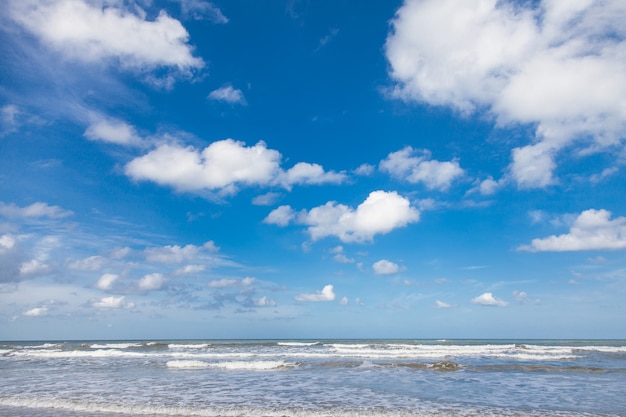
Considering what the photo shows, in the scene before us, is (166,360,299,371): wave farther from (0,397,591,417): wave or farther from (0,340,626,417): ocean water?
(0,397,591,417): wave

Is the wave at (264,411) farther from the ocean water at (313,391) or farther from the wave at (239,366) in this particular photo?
the wave at (239,366)

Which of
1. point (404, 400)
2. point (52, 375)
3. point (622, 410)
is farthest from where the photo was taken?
point (52, 375)

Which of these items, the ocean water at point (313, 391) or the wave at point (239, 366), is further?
the wave at point (239, 366)

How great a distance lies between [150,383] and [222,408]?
7.42 metres

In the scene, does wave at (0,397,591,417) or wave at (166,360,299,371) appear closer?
wave at (0,397,591,417)

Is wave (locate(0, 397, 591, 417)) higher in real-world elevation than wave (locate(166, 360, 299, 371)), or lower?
higher

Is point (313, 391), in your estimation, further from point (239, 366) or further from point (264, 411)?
point (239, 366)

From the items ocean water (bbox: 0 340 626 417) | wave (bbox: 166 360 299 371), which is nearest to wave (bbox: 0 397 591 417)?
ocean water (bbox: 0 340 626 417)

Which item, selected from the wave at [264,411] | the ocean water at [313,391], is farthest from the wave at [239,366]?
the wave at [264,411]

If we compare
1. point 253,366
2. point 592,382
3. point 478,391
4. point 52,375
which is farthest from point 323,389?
point 52,375

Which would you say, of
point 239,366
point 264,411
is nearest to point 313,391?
point 264,411

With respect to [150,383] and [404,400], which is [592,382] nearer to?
[404,400]

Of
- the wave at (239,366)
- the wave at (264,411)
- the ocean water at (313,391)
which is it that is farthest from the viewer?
the wave at (239,366)

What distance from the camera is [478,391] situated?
17484 millimetres
